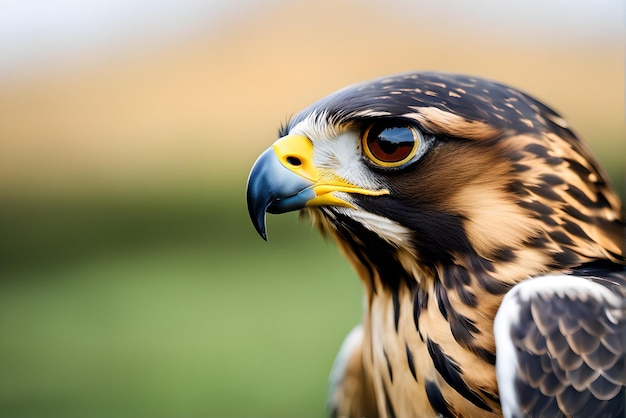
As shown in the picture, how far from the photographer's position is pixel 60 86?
369 centimetres

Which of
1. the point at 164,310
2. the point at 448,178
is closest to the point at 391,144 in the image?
the point at 448,178

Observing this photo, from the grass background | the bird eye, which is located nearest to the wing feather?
the bird eye

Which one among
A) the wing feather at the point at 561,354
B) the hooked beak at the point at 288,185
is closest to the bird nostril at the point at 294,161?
the hooked beak at the point at 288,185

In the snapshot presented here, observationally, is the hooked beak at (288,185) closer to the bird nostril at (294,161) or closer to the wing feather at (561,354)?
the bird nostril at (294,161)

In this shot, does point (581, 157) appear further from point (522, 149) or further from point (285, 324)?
point (285, 324)

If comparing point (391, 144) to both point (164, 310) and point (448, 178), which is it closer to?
point (448, 178)

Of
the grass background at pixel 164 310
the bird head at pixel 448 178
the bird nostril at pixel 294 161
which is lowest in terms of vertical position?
the grass background at pixel 164 310

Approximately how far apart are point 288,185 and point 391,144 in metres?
0.14

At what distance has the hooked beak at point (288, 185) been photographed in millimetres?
904

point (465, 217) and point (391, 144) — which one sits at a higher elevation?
point (391, 144)

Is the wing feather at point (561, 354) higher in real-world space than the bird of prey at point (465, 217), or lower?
lower

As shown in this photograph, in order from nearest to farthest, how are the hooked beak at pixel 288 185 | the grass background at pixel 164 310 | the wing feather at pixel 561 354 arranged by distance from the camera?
1. the wing feather at pixel 561 354
2. the hooked beak at pixel 288 185
3. the grass background at pixel 164 310

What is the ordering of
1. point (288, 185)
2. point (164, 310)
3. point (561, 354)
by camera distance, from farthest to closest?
point (164, 310) → point (288, 185) → point (561, 354)

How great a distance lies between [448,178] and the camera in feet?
2.91
